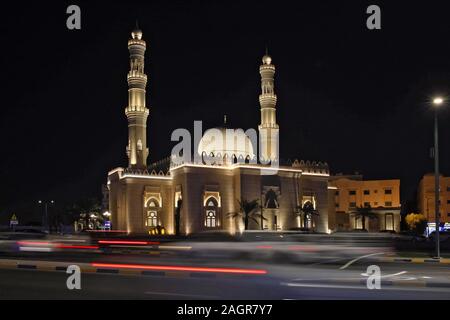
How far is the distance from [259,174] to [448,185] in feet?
89.3

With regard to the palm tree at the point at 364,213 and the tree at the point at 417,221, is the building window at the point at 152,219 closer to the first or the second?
the palm tree at the point at 364,213

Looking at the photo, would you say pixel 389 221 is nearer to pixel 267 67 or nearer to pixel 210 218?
pixel 267 67

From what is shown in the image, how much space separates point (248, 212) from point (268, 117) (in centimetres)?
1209

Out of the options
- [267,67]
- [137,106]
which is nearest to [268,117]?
[267,67]

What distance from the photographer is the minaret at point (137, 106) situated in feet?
186

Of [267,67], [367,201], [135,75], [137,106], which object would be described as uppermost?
[267,67]

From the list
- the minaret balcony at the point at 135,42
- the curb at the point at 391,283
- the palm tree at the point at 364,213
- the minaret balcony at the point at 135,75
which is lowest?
the palm tree at the point at 364,213

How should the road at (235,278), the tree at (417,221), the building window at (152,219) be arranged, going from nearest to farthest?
the road at (235,278)
the building window at (152,219)
the tree at (417,221)

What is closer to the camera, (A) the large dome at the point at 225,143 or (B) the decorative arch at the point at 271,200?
(B) the decorative arch at the point at 271,200

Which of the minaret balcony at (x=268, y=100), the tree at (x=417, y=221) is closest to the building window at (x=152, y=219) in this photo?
the minaret balcony at (x=268, y=100)

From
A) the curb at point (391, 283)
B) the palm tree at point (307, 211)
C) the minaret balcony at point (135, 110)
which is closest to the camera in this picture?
the curb at point (391, 283)

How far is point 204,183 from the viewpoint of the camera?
184 ft

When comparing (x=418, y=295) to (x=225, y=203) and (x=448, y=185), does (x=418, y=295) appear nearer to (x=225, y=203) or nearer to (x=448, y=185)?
(x=225, y=203)
